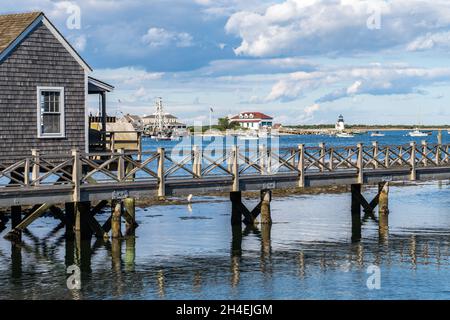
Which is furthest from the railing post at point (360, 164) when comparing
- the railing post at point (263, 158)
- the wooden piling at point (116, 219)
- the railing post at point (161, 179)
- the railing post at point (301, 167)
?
the wooden piling at point (116, 219)

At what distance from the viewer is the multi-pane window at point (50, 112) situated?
92.8 feet

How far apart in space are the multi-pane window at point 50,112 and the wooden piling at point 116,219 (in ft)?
9.78

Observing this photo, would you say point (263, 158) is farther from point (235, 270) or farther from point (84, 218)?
point (235, 270)

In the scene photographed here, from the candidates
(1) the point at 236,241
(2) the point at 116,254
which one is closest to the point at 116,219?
(2) the point at 116,254

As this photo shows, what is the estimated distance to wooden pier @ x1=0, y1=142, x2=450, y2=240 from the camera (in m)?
25.7

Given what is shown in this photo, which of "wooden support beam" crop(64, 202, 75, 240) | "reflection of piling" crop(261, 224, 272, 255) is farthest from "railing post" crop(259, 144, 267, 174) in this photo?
"wooden support beam" crop(64, 202, 75, 240)

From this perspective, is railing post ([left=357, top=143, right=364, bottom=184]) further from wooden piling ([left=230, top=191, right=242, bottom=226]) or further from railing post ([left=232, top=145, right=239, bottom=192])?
railing post ([left=232, top=145, right=239, bottom=192])

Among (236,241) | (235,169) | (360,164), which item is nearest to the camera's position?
(236,241)

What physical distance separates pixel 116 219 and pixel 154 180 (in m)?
2.22

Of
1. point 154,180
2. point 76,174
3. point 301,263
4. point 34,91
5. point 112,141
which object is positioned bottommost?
Result: point 301,263

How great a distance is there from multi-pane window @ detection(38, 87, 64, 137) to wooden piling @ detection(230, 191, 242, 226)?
7277 mm

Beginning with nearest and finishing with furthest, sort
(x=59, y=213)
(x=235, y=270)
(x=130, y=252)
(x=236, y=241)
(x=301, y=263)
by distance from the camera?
(x=235, y=270) → (x=301, y=263) → (x=130, y=252) → (x=236, y=241) → (x=59, y=213)

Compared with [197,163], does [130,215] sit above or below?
below

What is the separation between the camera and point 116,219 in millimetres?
29500
